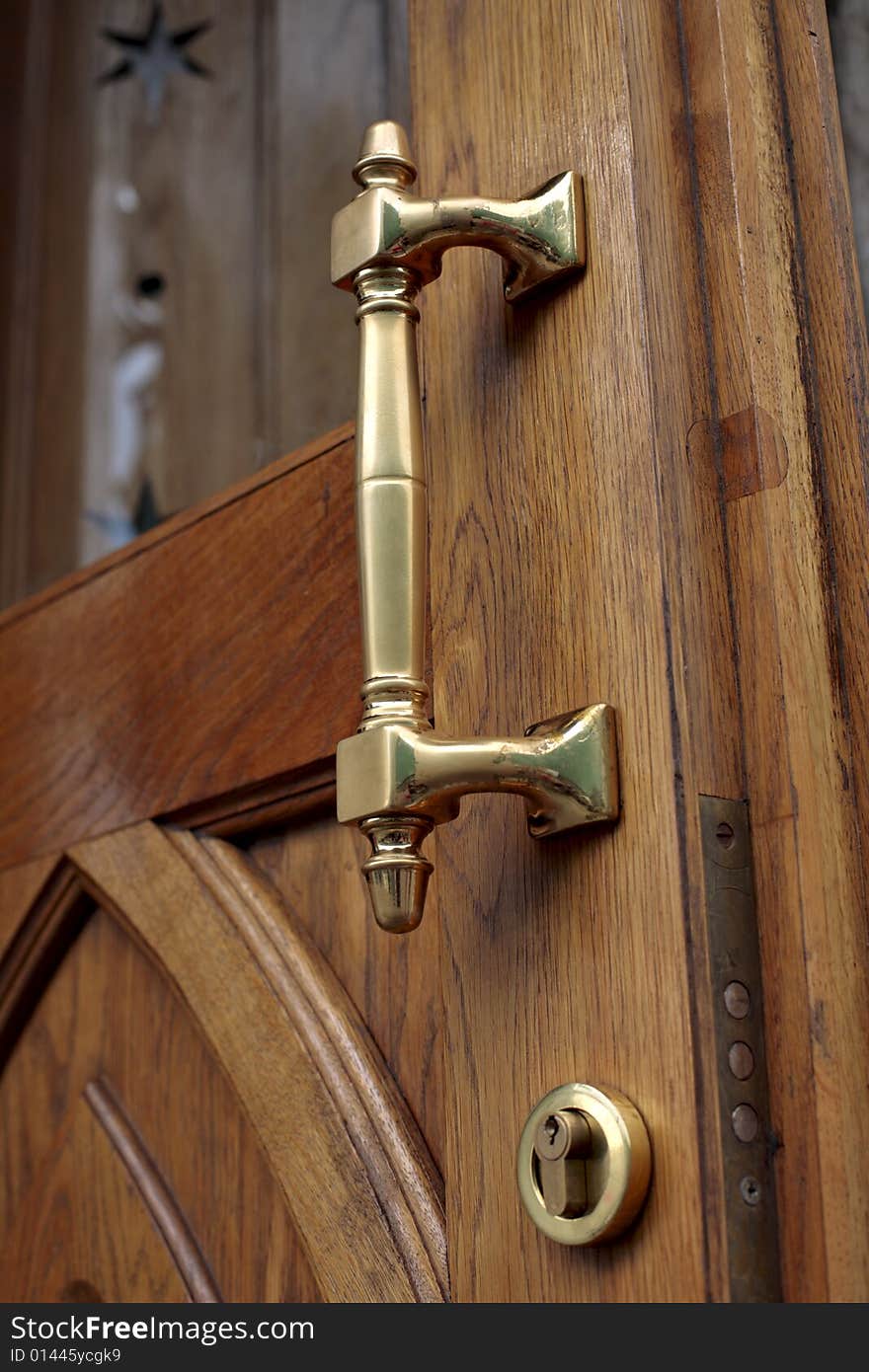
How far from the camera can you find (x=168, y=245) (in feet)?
3.04

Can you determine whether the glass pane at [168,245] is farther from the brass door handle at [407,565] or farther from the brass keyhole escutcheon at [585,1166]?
the brass keyhole escutcheon at [585,1166]

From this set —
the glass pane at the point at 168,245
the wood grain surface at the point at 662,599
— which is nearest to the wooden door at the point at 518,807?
the wood grain surface at the point at 662,599

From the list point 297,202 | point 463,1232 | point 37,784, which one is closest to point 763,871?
point 463,1232

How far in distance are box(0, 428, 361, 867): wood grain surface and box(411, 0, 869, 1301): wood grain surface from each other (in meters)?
0.09

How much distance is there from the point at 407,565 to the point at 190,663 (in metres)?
0.22

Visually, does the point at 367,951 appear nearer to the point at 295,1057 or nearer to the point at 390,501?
the point at 295,1057

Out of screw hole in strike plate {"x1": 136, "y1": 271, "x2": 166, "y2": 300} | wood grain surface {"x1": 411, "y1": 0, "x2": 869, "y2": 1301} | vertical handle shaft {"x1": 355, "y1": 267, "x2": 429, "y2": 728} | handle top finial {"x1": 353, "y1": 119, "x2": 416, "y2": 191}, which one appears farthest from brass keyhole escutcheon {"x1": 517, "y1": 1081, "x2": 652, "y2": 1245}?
screw hole in strike plate {"x1": 136, "y1": 271, "x2": 166, "y2": 300}

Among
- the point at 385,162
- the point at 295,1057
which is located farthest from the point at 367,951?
the point at 385,162

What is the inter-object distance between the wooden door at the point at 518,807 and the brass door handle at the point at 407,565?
0.01 metres

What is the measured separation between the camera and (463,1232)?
456mm

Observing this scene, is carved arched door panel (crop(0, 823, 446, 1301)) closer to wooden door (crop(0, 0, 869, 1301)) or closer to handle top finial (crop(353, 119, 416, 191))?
wooden door (crop(0, 0, 869, 1301))

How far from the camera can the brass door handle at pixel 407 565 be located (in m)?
0.44

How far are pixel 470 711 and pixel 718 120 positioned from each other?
20 centimetres

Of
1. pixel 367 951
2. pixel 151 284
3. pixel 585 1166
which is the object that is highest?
pixel 151 284
